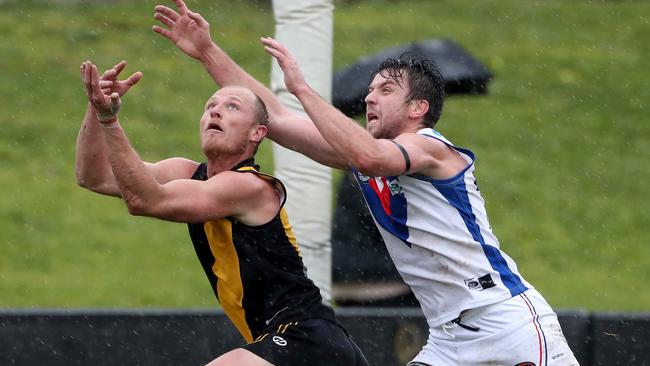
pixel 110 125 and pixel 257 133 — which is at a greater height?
pixel 110 125

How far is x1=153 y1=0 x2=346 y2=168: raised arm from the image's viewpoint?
602 cm

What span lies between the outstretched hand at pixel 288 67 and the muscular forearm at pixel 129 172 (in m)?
0.70

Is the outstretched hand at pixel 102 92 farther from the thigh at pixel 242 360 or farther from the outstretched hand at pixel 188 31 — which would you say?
the thigh at pixel 242 360

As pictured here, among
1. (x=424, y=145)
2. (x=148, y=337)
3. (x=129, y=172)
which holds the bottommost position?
(x=148, y=337)

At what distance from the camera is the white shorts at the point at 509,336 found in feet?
A: 17.4

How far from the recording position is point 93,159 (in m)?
5.79

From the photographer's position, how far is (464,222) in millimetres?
5395

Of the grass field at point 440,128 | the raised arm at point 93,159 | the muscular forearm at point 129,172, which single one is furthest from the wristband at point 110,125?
the grass field at point 440,128

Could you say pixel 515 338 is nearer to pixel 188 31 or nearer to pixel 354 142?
pixel 354 142

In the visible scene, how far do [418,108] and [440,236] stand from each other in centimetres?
60

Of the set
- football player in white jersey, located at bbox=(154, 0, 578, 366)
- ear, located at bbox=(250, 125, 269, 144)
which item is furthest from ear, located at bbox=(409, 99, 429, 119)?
ear, located at bbox=(250, 125, 269, 144)

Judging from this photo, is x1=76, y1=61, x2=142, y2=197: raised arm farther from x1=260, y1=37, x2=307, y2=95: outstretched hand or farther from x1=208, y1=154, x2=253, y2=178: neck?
x1=260, y1=37, x2=307, y2=95: outstretched hand

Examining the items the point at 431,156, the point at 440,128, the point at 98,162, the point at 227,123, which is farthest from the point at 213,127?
the point at 440,128

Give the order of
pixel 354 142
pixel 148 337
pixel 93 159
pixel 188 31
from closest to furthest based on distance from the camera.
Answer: pixel 354 142, pixel 93 159, pixel 188 31, pixel 148 337
